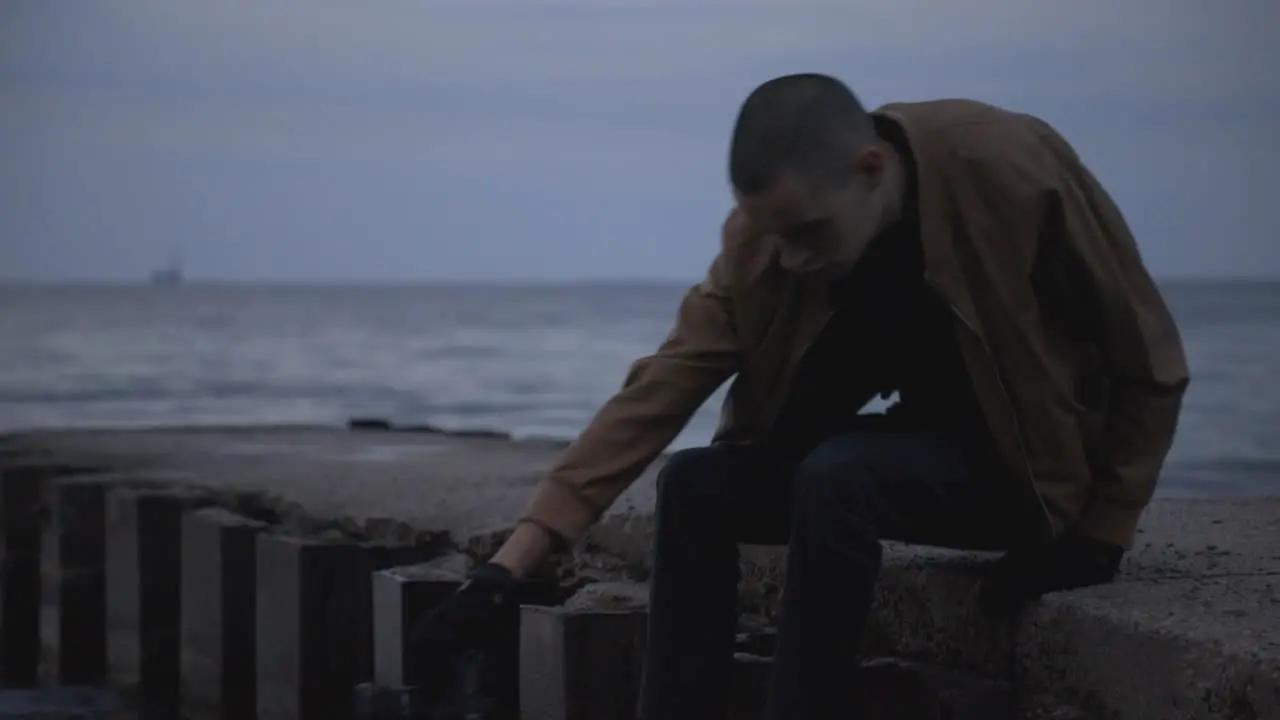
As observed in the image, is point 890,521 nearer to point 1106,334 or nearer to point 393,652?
point 1106,334

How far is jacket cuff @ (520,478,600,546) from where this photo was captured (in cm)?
300

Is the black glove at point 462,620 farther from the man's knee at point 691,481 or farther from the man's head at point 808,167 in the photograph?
the man's head at point 808,167

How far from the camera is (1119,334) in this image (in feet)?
9.78

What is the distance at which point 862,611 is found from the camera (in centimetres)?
273

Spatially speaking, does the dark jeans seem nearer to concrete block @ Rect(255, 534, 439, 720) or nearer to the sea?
concrete block @ Rect(255, 534, 439, 720)

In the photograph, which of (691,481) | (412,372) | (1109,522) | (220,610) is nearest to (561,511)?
(691,481)

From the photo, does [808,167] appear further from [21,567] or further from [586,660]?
[21,567]

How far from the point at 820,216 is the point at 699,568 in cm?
66

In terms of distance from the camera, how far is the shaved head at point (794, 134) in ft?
8.70

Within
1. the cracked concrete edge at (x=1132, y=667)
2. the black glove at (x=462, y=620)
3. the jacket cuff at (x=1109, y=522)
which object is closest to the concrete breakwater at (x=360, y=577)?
the cracked concrete edge at (x=1132, y=667)

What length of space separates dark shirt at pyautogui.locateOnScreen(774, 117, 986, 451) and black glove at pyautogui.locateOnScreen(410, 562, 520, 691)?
22.1 inches

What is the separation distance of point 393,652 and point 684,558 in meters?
Answer: 1.30

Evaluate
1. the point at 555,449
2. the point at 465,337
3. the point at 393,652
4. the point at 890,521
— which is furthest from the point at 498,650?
the point at 465,337

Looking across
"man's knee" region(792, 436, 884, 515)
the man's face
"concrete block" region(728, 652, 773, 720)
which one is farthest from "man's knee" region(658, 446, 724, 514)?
"concrete block" region(728, 652, 773, 720)
